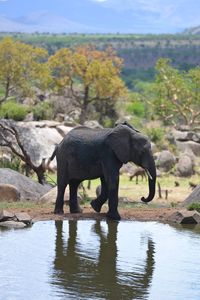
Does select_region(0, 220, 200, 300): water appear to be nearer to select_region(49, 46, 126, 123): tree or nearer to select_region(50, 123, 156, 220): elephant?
select_region(50, 123, 156, 220): elephant

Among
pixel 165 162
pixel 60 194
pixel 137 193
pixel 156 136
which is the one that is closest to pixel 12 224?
pixel 60 194

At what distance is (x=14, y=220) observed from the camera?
58.0 ft

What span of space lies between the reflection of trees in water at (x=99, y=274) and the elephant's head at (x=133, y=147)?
9.11 ft

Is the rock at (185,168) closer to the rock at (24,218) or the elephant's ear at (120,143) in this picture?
the elephant's ear at (120,143)

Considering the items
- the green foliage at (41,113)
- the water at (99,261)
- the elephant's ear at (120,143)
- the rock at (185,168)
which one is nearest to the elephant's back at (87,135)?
the elephant's ear at (120,143)


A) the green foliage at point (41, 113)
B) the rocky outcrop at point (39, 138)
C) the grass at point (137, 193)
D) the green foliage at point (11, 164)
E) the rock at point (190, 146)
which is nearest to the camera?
the grass at point (137, 193)

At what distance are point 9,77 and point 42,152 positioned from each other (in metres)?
24.0

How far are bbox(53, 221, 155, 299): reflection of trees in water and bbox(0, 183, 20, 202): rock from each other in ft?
19.2

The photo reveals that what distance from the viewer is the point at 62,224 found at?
18.0 m

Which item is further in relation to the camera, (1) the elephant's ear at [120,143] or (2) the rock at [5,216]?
(1) the elephant's ear at [120,143]

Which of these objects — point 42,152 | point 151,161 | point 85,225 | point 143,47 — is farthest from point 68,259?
point 143,47

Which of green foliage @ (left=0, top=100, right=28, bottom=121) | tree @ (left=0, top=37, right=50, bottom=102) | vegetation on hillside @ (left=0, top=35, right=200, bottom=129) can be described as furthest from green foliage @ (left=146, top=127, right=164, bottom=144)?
tree @ (left=0, top=37, right=50, bottom=102)

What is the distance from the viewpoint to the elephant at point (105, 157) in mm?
18422

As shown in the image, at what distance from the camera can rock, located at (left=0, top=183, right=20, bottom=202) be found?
21.8 meters
